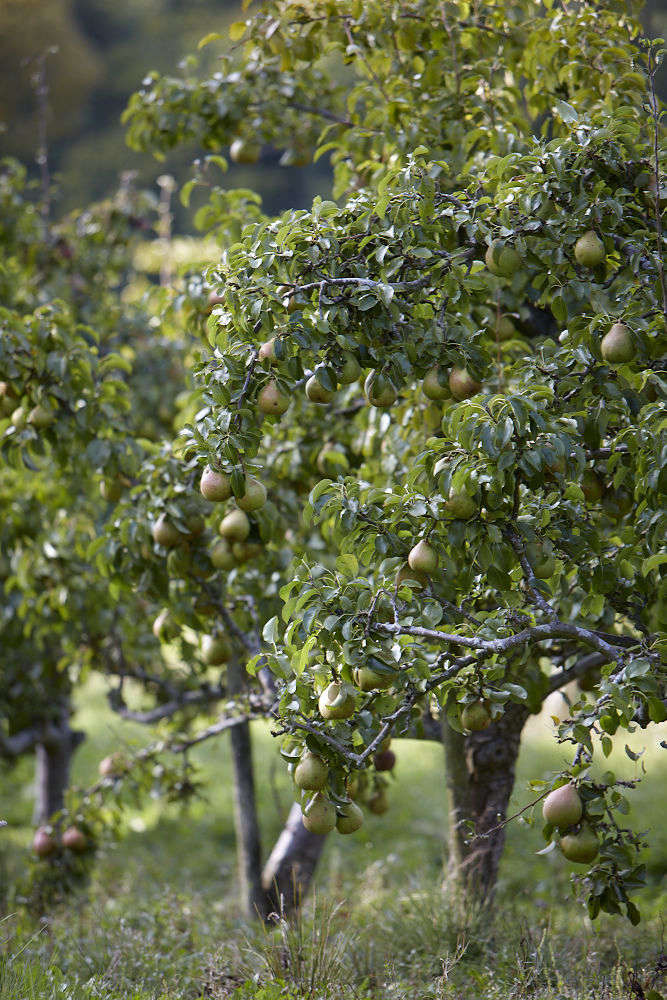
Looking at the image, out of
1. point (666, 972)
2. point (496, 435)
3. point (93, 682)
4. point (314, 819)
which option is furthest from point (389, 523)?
point (93, 682)

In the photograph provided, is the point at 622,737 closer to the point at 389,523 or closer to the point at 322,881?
the point at 322,881

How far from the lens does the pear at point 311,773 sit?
2.06m

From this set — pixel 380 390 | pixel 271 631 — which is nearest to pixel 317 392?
pixel 380 390

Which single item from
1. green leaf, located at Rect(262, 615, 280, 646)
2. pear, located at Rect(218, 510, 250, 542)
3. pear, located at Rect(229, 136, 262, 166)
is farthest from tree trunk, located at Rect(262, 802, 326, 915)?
pear, located at Rect(229, 136, 262, 166)

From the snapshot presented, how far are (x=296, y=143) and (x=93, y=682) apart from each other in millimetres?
8682

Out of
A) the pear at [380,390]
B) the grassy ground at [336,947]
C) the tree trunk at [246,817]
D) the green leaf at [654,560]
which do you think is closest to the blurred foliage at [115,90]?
the tree trunk at [246,817]

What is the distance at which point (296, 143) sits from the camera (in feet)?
13.0

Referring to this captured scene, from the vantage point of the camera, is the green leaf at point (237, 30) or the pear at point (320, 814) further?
the green leaf at point (237, 30)

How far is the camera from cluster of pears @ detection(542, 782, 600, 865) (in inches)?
81.4

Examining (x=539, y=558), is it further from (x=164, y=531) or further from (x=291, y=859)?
(x=291, y=859)

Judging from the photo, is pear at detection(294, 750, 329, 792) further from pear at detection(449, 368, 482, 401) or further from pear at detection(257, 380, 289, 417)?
pear at detection(449, 368, 482, 401)

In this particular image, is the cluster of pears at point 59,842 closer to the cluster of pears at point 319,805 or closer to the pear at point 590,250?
the cluster of pears at point 319,805

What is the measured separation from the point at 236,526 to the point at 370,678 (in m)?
0.77

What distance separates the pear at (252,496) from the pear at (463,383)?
55 cm
